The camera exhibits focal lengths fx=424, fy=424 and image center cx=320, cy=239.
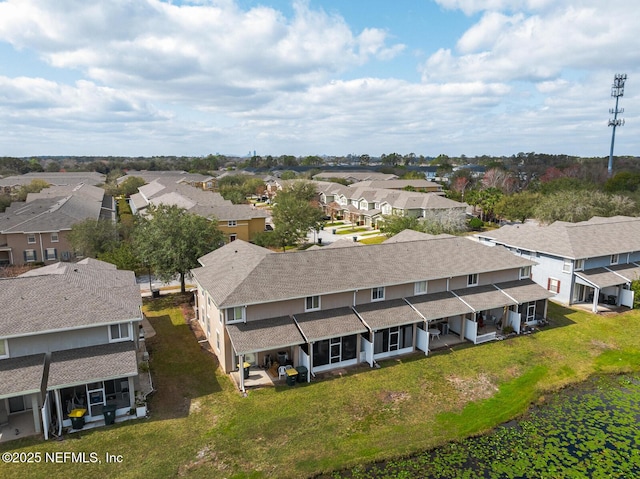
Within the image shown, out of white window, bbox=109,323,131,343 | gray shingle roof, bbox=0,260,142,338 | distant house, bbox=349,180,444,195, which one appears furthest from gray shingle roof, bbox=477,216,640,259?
distant house, bbox=349,180,444,195

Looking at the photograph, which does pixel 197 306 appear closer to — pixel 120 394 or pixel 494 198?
pixel 120 394

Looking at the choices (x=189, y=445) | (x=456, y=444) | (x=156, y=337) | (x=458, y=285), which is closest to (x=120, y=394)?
(x=189, y=445)

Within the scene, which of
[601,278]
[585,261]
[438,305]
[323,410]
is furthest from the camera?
[585,261]

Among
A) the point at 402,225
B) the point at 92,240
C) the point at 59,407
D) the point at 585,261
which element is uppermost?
the point at 92,240

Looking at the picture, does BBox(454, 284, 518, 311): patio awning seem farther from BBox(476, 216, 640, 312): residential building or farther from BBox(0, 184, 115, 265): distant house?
BBox(0, 184, 115, 265): distant house

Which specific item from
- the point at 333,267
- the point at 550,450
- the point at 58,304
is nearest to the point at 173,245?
the point at 58,304

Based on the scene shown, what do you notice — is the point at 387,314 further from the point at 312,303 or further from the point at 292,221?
the point at 292,221
